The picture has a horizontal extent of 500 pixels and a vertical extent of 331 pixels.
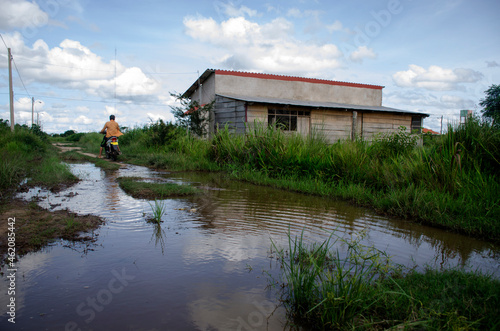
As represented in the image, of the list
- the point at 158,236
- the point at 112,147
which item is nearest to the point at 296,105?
the point at 112,147

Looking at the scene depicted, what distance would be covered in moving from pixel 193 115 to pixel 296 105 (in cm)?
541

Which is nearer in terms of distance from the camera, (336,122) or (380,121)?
(336,122)

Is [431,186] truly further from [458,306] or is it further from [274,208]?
[458,306]

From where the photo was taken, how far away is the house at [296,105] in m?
15.8

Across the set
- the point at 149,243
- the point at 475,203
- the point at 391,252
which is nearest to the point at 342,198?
the point at 475,203

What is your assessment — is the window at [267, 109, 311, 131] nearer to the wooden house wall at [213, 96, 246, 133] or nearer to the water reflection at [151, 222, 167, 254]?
the wooden house wall at [213, 96, 246, 133]

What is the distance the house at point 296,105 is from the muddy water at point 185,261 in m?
9.70

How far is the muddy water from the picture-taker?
2.27m

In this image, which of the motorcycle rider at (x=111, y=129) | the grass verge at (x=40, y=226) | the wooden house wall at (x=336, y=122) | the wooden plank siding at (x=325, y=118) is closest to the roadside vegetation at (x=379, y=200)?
the grass verge at (x=40, y=226)

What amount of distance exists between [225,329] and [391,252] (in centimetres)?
223

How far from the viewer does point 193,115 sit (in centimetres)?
1688

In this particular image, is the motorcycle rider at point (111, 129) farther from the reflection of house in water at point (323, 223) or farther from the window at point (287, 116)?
the reflection of house in water at point (323, 223)

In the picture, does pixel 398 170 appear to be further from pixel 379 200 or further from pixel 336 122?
pixel 336 122

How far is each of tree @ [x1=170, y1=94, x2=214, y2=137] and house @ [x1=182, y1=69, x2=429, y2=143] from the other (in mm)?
777
